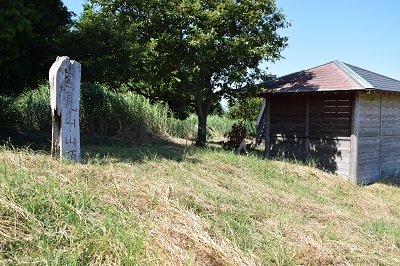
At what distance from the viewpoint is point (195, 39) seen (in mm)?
9195

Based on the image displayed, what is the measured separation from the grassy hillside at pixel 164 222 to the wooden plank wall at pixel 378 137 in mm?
3849

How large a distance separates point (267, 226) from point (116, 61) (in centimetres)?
573

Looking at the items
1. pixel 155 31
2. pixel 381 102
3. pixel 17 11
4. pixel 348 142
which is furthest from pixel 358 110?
pixel 17 11

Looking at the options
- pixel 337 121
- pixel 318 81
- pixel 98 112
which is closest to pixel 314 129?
pixel 337 121

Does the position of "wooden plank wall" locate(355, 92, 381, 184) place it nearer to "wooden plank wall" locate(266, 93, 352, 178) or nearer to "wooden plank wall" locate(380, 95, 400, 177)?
"wooden plank wall" locate(266, 93, 352, 178)

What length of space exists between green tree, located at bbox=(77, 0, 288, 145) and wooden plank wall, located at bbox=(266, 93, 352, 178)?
1.48 metres

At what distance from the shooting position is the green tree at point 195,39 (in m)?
9.10

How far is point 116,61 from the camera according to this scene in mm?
8273

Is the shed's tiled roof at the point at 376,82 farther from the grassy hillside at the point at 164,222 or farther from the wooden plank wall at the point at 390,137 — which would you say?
the grassy hillside at the point at 164,222

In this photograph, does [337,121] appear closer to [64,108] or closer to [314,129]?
[314,129]

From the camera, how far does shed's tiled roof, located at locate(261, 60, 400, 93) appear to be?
361 inches

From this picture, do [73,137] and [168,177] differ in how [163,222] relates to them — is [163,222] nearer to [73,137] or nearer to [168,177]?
[168,177]

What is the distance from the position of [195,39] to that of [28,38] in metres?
3.94

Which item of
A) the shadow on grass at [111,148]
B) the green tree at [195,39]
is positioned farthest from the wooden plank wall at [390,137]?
the shadow on grass at [111,148]
